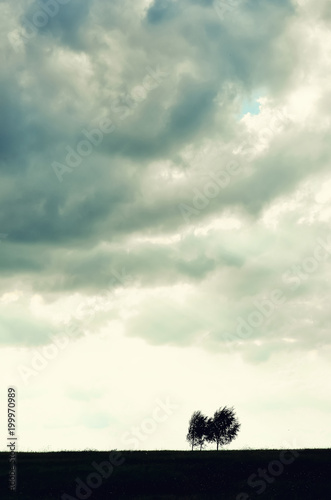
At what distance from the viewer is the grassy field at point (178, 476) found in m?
50.0

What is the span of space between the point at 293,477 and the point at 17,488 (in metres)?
25.2

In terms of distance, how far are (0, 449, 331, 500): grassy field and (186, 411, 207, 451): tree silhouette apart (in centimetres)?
5138

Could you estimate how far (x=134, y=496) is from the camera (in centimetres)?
5028

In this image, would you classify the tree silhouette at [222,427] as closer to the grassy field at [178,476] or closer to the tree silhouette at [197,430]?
the tree silhouette at [197,430]

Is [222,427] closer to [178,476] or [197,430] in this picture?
[197,430]

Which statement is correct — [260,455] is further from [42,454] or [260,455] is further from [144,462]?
[42,454]

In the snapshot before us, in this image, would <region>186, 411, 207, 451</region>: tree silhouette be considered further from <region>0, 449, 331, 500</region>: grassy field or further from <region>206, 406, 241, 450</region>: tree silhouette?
<region>0, 449, 331, 500</region>: grassy field

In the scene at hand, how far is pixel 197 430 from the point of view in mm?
116250

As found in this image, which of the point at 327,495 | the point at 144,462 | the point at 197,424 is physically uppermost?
the point at 197,424

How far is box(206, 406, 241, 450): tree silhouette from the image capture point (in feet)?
374

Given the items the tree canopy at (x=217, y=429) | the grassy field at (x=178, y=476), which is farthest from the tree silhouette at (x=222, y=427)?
the grassy field at (x=178, y=476)

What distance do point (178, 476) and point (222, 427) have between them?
6149 centimetres

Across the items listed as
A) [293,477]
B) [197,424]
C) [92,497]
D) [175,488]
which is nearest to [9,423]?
[92,497]

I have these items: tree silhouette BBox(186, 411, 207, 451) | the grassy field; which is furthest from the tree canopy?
the grassy field
